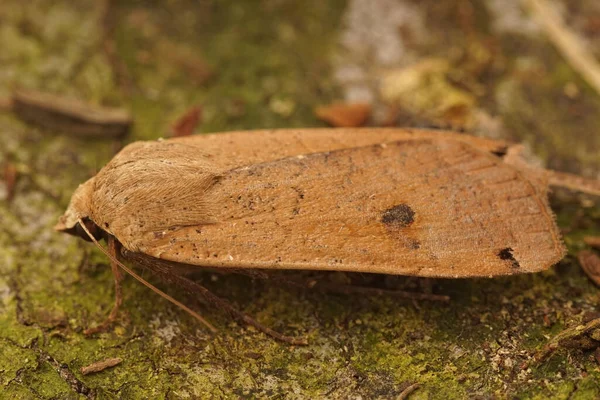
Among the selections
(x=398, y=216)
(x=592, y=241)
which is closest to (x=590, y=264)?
(x=592, y=241)

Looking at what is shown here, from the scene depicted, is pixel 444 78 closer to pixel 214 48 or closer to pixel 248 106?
pixel 248 106

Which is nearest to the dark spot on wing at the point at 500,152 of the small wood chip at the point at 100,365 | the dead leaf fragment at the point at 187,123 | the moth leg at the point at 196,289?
the moth leg at the point at 196,289

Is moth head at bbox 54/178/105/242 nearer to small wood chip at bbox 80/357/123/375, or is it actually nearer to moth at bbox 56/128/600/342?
moth at bbox 56/128/600/342

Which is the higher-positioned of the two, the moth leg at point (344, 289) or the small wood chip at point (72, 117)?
the small wood chip at point (72, 117)

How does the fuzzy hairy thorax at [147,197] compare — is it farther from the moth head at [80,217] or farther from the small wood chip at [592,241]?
the small wood chip at [592,241]

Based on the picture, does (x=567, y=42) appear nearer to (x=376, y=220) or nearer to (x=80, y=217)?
(x=376, y=220)

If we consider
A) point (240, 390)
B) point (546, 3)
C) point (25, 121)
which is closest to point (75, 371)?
point (240, 390)
